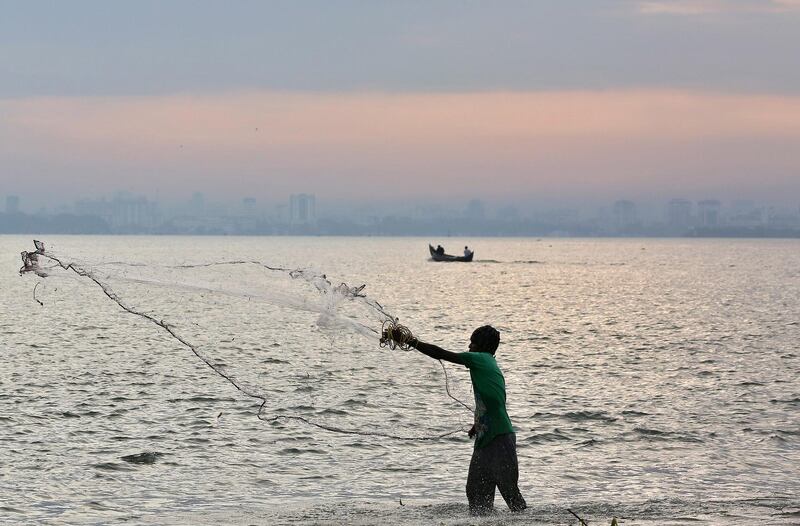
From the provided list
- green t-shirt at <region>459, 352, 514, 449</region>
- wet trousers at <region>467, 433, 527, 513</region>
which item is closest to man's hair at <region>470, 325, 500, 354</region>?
green t-shirt at <region>459, 352, 514, 449</region>

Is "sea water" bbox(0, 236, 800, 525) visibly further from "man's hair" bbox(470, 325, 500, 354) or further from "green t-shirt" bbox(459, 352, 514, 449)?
"man's hair" bbox(470, 325, 500, 354)

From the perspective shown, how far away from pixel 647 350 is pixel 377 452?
1025 inches

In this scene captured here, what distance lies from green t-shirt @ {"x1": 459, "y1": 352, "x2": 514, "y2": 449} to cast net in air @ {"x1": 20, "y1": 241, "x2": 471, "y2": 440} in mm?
1038

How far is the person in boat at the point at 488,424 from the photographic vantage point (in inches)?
492

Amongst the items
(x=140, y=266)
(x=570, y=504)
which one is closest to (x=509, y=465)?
(x=570, y=504)

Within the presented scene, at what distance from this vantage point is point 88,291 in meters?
97.2

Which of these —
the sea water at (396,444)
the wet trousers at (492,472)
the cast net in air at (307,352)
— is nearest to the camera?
the wet trousers at (492,472)

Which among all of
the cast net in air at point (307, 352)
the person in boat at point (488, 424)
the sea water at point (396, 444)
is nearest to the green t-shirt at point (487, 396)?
the person in boat at point (488, 424)

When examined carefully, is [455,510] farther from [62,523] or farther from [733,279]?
[733,279]

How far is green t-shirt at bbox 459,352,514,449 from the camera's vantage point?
12.5 m

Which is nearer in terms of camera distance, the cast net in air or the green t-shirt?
the green t-shirt

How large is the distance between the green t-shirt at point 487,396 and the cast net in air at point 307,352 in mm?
1038

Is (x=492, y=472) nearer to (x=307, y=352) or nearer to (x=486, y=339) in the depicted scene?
(x=486, y=339)

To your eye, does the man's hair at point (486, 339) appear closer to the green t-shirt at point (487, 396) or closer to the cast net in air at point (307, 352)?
the green t-shirt at point (487, 396)
